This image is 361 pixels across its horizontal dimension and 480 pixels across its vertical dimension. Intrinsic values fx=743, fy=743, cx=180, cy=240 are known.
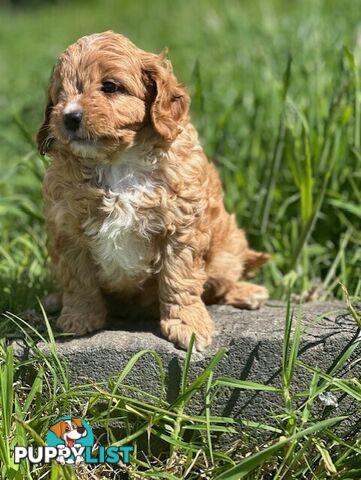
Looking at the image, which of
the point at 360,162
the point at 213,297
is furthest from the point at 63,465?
the point at 360,162

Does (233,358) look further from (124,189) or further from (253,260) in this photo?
(253,260)

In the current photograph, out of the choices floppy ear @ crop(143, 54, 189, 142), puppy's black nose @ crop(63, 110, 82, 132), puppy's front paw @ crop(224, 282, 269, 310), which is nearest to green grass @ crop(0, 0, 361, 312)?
puppy's front paw @ crop(224, 282, 269, 310)

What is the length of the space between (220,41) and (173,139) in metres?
4.01

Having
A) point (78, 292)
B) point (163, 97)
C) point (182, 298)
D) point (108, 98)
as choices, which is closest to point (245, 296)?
point (182, 298)

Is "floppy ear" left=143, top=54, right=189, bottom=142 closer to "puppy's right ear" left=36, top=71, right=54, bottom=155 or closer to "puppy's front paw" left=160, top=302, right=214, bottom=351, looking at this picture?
"puppy's right ear" left=36, top=71, right=54, bottom=155

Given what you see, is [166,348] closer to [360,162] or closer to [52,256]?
[52,256]

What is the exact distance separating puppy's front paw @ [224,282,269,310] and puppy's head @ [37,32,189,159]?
102 centimetres

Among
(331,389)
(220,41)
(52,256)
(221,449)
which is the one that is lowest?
(221,449)

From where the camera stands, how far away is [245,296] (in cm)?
375

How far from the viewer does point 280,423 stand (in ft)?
9.69

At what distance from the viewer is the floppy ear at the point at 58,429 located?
2916 millimetres

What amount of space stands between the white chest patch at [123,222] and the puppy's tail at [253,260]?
89 centimetres

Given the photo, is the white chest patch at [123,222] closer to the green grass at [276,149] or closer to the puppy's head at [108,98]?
the puppy's head at [108,98]

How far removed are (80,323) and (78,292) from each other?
144 mm
